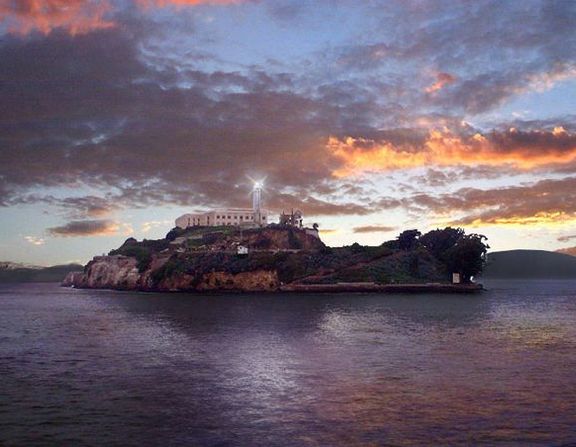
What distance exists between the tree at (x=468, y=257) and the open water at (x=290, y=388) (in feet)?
396

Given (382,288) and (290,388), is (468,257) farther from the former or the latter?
(290,388)

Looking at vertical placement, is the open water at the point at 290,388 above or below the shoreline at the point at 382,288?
below

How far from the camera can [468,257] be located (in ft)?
605

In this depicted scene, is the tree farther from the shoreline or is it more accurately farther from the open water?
the open water

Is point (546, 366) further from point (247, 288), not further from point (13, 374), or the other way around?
point (247, 288)

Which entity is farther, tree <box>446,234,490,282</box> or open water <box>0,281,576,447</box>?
tree <box>446,234,490,282</box>

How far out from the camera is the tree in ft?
602

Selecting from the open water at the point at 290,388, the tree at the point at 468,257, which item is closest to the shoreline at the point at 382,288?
the tree at the point at 468,257

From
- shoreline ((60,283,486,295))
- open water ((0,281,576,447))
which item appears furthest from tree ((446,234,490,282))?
open water ((0,281,576,447))

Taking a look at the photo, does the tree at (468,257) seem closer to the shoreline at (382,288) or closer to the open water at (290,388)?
the shoreline at (382,288)

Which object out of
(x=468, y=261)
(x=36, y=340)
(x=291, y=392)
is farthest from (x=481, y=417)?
(x=468, y=261)

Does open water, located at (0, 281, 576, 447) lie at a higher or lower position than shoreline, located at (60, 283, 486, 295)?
lower

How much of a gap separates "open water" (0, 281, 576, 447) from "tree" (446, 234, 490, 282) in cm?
12058

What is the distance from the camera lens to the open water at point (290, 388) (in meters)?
24.3
